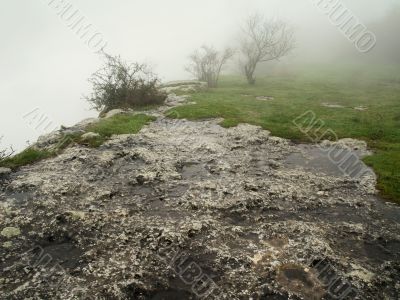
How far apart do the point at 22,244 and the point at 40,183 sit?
5.47 metres

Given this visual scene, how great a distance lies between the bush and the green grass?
24.5ft

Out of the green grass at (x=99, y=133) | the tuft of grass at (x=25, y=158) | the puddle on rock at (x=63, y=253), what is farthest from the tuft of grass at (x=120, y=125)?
the puddle on rock at (x=63, y=253)

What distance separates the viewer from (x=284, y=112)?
39.1 m

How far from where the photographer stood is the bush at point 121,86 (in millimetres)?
41719

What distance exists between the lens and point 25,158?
2262 centimetres

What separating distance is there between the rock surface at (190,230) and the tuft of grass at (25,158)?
2.92 feet

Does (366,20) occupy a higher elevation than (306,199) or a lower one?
higher

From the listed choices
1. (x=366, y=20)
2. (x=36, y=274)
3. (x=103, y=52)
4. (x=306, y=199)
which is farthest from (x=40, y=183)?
(x=366, y=20)

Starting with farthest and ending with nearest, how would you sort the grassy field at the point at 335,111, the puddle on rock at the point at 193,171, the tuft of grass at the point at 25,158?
the grassy field at the point at 335,111
the tuft of grass at the point at 25,158
the puddle on rock at the point at 193,171

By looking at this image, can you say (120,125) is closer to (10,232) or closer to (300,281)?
(10,232)

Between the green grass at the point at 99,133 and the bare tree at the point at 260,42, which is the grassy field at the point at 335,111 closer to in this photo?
the bare tree at the point at 260,42

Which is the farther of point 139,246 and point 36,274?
point 139,246

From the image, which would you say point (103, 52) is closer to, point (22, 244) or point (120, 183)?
point (120, 183)

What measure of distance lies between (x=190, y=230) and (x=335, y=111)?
31.1 meters
